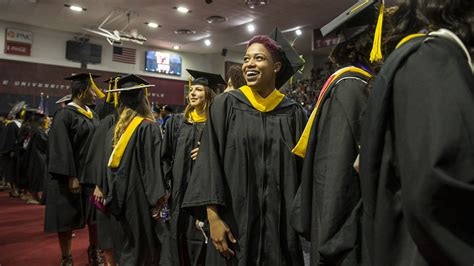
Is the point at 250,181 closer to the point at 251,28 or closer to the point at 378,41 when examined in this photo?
the point at 378,41

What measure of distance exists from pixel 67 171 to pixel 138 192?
1159mm

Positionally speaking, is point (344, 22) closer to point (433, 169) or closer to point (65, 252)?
point (433, 169)

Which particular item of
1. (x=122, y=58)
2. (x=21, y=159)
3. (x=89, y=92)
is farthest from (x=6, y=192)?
(x=89, y=92)

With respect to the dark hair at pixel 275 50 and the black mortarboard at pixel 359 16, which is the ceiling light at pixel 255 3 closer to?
the dark hair at pixel 275 50

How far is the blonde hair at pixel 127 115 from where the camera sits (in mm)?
Result: 3465

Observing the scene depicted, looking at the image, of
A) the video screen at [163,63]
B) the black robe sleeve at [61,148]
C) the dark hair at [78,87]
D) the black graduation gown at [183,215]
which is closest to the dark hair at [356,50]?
the black graduation gown at [183,215]

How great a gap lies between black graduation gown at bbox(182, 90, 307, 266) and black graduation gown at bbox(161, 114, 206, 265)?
55.5 inches

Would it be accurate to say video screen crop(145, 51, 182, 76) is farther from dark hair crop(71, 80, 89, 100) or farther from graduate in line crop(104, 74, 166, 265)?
graduate in line crop(104, 74, 166, 265)

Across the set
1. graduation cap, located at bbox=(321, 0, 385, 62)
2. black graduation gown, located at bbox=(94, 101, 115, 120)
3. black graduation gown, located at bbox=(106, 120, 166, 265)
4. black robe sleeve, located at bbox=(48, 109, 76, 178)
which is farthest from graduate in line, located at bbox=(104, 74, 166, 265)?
graduation cap, located at bbox=(321, 0, 385, 62)

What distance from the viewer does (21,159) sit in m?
9.07

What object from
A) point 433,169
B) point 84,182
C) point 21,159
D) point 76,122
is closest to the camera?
point 433,169

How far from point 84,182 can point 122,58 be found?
11705mm

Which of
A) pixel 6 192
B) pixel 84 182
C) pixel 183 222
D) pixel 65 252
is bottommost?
pixel 6 192

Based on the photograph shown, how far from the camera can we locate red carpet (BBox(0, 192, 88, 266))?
4473 millimetres
